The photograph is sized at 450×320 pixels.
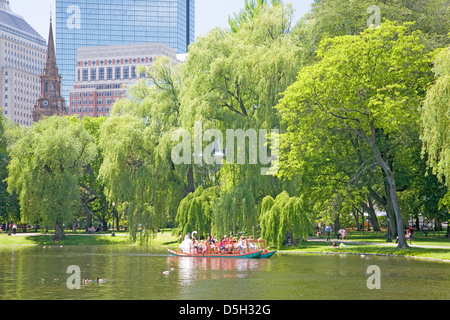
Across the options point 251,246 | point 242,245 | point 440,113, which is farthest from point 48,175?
point 440,113

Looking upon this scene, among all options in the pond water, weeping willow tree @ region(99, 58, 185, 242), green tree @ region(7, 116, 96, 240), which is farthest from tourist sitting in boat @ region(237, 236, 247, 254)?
green tree @ region(7, 116, 96, 240)

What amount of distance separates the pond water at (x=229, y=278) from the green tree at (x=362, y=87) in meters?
9.23

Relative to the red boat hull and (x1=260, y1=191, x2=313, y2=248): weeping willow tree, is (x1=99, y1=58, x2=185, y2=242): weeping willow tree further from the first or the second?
(x1=260, y1=191, x2=313, y2=248): weeping willow tree

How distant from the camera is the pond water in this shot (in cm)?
2577

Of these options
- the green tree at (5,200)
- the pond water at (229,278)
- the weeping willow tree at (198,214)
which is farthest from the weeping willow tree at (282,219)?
the green tree at (5,200)

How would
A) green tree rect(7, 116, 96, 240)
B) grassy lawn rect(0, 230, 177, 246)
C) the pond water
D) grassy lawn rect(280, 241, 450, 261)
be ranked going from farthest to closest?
1. grassy lawn rect(0, 230, 177, 246)
2. green tree rect(7, 116, 96, 240)
3. grassy lawn rect(280, 241, 450, 261)
4. the pond water

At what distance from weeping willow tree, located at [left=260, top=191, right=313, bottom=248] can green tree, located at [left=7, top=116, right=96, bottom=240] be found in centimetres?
2811

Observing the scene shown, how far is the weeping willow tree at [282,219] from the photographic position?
1853 inches

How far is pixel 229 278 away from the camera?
31.5m

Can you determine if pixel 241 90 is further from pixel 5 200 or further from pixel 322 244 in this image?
pixel 5 200

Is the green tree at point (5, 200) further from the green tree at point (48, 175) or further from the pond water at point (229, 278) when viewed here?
the pond water at point (229, 278)

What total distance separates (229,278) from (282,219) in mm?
15877
